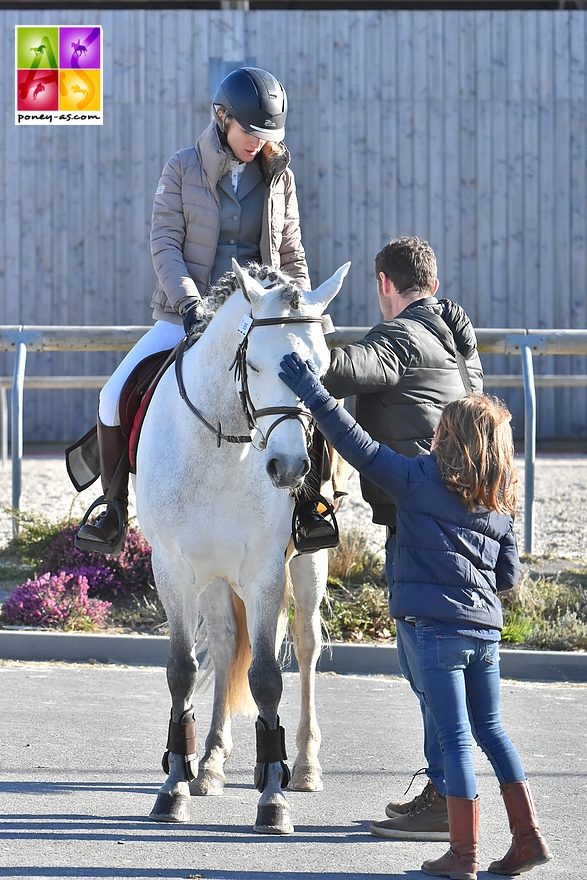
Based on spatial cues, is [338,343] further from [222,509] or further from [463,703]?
[463,703]

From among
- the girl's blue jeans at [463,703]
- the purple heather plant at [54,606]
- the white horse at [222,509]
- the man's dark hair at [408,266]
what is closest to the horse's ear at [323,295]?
the white horse at [222,509]

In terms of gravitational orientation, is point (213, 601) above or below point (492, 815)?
above

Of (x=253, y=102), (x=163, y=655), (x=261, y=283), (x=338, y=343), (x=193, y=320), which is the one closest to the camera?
(x=261, y=283)

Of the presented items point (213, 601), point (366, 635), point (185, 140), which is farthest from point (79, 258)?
point (213, 601)

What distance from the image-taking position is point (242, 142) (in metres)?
5.65

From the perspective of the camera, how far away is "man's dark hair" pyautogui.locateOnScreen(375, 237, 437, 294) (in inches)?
203

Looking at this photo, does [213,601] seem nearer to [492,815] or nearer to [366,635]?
[492,815]

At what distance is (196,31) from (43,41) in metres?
2.22

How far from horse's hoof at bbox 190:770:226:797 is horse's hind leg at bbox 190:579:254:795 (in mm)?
91

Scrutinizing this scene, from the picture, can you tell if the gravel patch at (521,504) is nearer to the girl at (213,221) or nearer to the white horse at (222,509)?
the girl at (213,221)

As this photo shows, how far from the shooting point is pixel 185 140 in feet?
63.9

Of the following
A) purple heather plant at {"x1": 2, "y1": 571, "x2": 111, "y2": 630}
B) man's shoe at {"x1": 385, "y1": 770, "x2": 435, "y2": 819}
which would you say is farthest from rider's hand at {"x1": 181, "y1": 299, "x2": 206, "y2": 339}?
purple heather plant at {"x1": 2, "y1": 571, "x2": 111, "y2": 630}

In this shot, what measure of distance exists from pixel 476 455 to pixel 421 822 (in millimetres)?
1414

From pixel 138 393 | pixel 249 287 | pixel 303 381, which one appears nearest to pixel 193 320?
pixel 138 393
